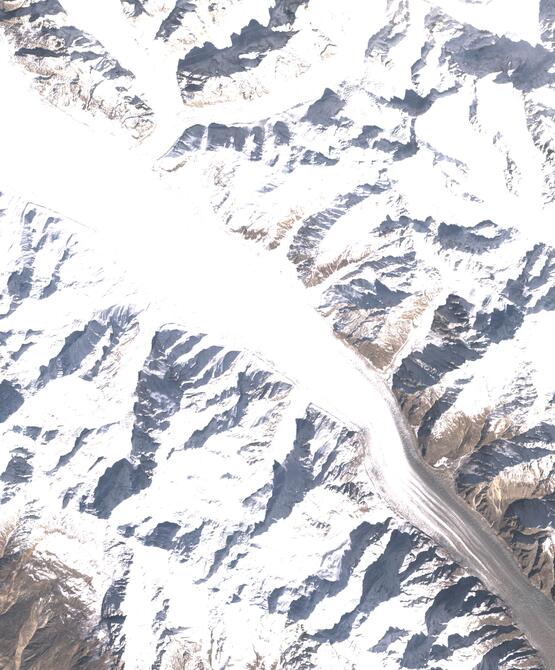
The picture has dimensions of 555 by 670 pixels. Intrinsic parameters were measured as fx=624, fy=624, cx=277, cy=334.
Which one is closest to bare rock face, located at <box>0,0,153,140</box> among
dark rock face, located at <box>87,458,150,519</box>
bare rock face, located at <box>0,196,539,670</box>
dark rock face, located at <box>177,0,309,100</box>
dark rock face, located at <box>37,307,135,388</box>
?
dark rock face, located at <box>177,0,309,100</box>

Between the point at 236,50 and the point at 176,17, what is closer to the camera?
the point at 176,17

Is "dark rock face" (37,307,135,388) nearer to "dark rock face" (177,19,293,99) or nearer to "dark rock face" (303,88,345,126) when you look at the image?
"dark rock face" (177,19,293,99)

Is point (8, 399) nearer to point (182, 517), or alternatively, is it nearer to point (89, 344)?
point (89, 344)

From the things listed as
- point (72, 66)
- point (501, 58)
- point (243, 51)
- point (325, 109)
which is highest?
point (72, 66)

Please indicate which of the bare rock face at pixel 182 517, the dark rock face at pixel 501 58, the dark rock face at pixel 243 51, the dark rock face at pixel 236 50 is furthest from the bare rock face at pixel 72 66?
the dark rock face at pixel 501 58

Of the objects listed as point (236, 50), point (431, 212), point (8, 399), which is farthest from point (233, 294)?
point (236, 50)

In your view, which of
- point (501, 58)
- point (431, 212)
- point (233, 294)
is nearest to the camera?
point (233, 294)

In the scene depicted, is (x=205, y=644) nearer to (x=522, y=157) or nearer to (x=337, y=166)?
(x=337, y=166)

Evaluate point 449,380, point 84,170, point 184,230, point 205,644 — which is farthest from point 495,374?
point 84,170

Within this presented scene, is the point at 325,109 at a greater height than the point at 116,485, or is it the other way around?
the point at 325,109
